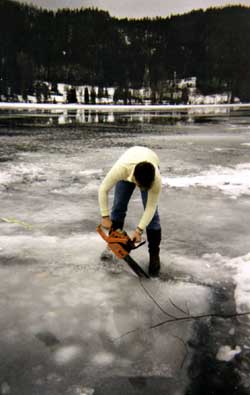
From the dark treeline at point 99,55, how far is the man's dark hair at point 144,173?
391ft

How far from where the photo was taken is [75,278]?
139 inches

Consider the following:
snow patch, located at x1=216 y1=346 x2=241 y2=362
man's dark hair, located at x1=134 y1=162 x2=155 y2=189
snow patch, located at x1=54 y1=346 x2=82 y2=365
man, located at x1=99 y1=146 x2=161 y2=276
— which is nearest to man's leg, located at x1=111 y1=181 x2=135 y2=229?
man, located at x1=99 y1=146 x2=161 y2=276

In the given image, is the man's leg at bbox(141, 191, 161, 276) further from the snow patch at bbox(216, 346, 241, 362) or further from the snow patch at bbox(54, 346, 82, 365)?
the snow patch at bbox(54, 346, 82, 365)

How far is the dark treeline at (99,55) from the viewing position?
139875mm

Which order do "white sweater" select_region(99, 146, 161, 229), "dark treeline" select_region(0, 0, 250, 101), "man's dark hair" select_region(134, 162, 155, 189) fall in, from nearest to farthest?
"man's dark hair" select_region(134, 162, 155, 189)
"white sweater" select_region(99, 146, 161, 229)
"dark treeline" select_region(0, 0, 250, 101)

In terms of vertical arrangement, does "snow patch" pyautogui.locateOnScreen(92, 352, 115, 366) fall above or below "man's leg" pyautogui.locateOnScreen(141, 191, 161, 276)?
below

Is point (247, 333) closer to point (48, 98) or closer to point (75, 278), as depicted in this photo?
point (75, 278)

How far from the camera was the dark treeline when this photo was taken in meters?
140

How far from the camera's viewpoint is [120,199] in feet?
12.2

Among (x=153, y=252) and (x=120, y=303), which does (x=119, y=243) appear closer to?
(x=153, y=252)

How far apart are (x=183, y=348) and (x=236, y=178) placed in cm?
562

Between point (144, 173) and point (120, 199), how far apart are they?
34.9 inches

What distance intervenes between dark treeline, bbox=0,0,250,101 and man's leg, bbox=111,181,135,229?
118279 millimetres

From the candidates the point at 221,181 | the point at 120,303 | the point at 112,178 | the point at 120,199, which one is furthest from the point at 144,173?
the point at 221,181
